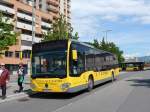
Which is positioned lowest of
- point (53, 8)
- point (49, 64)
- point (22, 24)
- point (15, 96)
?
point (15, 96)

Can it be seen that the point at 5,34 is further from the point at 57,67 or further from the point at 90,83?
the point at 57,67

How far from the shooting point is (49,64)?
17.8 m

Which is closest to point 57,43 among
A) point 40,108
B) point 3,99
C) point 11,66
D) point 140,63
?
point 3,99

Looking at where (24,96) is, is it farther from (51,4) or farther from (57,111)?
(51,4)

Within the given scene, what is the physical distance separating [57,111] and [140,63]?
72.3 m

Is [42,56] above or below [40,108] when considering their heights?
above

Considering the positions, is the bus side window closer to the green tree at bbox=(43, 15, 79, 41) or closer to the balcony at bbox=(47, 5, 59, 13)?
the green tree at bbox=(43, 15, 79, 41)

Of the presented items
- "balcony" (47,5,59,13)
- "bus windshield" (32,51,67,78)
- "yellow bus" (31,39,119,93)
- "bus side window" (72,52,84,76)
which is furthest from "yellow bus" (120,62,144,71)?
"bus windshield" (32,51,67,78)

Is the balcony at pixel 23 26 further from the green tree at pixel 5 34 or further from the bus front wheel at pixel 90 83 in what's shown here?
the bus front wheel at pixel 90 83

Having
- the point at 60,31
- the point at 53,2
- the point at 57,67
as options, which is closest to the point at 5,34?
the point at 57,67

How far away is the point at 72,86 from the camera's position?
17.7 metres

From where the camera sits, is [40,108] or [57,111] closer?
[57,111]

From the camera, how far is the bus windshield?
17516 mm

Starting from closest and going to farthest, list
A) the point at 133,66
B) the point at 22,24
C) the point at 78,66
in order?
the point at 78,66 → the point at 133,66 → the point at 22,24
